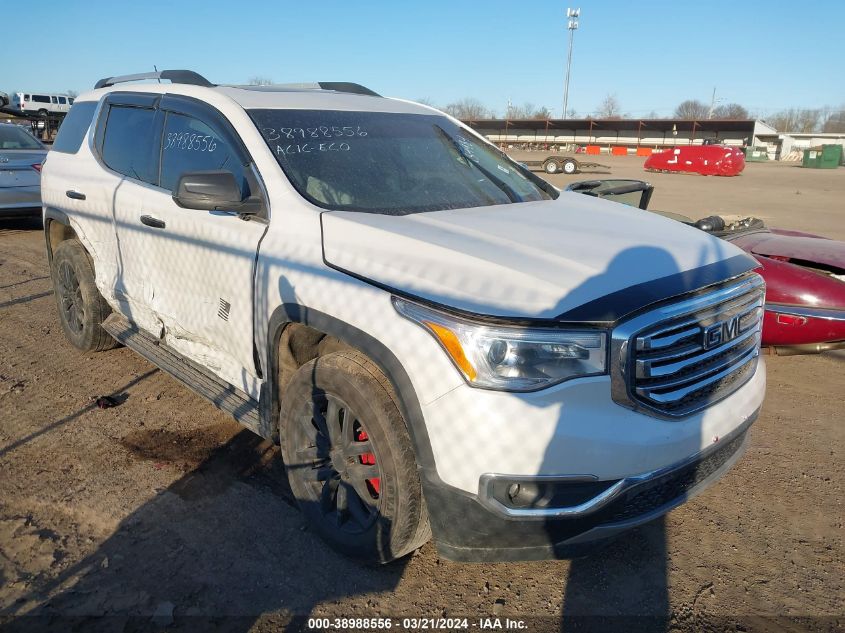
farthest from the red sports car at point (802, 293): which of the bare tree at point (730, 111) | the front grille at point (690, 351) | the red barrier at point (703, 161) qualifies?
the bare tree at point (730, 111)

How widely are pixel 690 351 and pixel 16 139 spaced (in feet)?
40.4

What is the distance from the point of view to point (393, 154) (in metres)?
3.72

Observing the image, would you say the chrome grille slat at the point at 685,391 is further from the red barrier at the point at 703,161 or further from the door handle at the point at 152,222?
the red barrier at the point at 703,161

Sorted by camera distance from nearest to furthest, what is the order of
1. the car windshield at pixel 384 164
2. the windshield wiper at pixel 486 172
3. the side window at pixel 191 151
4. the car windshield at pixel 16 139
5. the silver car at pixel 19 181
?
the car windshield at pixel 384 164, the side window at pixel 191 151, the windshield wiper at pixel 486 172, the silver car at pixel 19 181, the car windshield at pixel 16 139

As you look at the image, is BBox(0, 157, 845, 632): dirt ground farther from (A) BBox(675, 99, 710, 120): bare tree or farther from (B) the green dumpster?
(A) BBox(675, 99, 710, 120): bare tree

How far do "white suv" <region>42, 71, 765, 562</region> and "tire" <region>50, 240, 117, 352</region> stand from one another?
3.35ft

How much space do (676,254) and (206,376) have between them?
103 inches

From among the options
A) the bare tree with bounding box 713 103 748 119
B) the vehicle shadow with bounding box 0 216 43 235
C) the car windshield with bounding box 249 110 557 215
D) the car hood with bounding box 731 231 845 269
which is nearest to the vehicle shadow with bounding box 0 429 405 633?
the car windshield with bounding box 249 110 557 215

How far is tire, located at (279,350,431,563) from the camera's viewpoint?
262 cm

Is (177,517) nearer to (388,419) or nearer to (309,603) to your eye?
(309,603)

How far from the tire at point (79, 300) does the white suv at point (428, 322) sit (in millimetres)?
1021

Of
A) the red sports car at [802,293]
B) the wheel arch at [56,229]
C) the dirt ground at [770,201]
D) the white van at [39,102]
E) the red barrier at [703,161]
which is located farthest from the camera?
the white van at [39,102]

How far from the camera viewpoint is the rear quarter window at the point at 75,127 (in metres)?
5.21

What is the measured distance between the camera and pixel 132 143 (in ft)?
14.8
